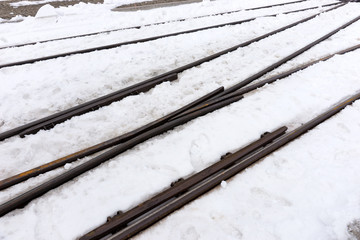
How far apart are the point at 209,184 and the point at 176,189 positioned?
0.49m

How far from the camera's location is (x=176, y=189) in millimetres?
3123

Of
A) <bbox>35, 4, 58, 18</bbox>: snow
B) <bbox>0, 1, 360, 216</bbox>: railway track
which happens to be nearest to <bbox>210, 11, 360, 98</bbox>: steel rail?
<bbox>0, 1, 360, 216</bbox>: railway track

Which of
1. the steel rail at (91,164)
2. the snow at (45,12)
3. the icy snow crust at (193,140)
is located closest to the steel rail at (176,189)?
the icy snow crust at (193,140)

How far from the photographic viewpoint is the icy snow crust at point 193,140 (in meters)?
2.89

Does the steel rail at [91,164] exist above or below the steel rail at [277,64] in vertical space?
below

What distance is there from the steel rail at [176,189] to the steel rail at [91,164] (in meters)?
1.05

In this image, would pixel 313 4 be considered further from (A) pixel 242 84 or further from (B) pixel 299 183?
(B) pixel 299 183

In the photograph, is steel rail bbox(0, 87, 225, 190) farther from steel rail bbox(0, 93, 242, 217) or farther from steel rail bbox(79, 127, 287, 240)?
steel rail bbox(79, 127, 287, 240)

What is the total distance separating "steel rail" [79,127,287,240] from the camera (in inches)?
106

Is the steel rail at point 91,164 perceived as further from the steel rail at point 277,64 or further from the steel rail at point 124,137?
the steel rail at point 277,64

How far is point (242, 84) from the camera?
531cm

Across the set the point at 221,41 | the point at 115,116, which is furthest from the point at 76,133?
the point at 221,41

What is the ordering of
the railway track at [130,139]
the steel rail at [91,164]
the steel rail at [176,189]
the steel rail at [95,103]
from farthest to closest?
the steel rail at [95,103], the railway track at [130,139], the steel rail at [91,164], the steel rail at [176,189]

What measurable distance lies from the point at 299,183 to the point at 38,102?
5.68 meters
